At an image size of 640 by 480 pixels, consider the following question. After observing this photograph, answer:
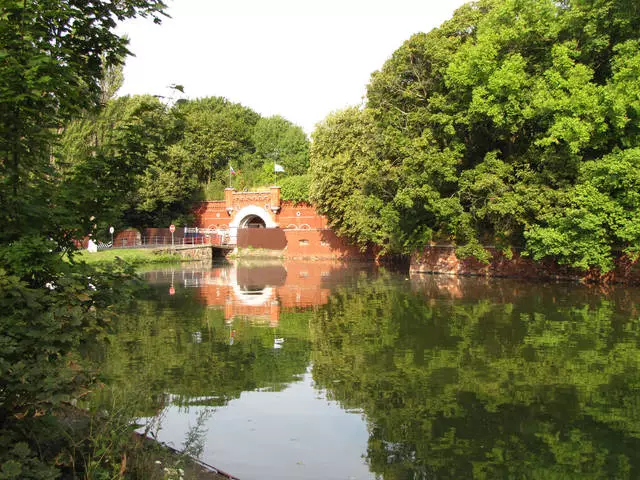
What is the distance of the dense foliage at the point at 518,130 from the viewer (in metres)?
21.2

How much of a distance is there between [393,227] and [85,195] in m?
26.2

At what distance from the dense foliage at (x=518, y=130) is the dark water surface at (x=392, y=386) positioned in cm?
578

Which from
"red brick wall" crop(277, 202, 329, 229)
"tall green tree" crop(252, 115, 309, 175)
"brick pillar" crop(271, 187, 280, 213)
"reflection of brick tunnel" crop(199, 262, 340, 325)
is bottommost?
"reflection of brick tunnel" crop(199, 262, 340, 325)

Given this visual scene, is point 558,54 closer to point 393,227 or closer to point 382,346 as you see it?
point 393,227

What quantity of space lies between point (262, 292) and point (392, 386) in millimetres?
13866

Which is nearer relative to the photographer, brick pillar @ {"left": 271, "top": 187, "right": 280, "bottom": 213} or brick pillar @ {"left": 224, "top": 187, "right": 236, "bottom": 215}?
brick pillar @ {"left": 271, "top": 187, "right": 280, "bottom": 213}

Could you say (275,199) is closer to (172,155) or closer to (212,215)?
(212,215)

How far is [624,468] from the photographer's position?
592 cm

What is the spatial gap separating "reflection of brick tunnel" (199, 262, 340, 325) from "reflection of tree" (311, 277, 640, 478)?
210 centimetres

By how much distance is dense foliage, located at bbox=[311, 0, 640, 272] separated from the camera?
69.6 feet

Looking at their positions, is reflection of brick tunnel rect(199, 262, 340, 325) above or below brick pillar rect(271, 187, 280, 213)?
below

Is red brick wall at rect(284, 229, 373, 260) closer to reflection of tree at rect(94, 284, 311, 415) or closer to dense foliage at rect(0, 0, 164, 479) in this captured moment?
reflection of tree at rect(94, 284, 311, 415)


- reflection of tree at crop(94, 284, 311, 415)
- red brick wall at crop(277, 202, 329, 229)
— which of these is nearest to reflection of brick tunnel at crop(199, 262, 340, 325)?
reflection of tree at crop(94, 284, 311, 415)

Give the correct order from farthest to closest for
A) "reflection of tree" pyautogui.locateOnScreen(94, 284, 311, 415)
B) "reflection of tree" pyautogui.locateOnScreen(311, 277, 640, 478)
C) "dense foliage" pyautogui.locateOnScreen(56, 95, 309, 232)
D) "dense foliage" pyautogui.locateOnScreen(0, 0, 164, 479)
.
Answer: "reflection of tree" pyautogui.locateOnScreen(94, 284, 311, 415) → "reflection of tree" pyautogui.locateOnScreen(311, 277, 640, 478) → "dense foliage" pyautogui.locateOnScreen(56, 95, 309, 232) → "dense foliage" pyautogui.locateOnScreen(0, 0, 164, 479)
